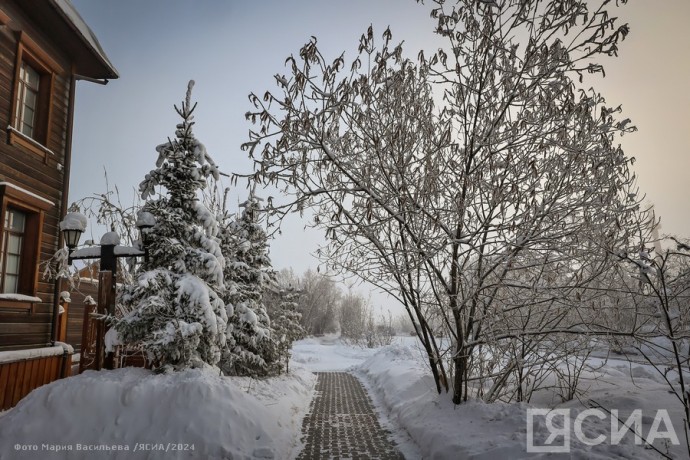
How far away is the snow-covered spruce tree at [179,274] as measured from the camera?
717 cm

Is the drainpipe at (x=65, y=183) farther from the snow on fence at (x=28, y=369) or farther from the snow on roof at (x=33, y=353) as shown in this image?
the snow on fence at (x=28, y=369)

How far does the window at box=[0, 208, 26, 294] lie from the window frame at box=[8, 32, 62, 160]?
1.45m

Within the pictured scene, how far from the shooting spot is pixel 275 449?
5.64 meters

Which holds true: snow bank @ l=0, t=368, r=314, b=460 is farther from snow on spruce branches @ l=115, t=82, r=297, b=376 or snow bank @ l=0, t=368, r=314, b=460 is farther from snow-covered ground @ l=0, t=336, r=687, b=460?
snow on spruce branches @ l=115, t=82, r=297, b=376

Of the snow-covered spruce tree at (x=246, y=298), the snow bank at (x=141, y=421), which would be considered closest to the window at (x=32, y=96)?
the snow-covered spruce tree at (x=246, y=298)

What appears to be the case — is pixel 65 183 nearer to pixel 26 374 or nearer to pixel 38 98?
pixel 38 98

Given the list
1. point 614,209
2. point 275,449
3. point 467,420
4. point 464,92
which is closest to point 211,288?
point 275,449

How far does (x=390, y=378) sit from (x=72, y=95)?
11.7 metres

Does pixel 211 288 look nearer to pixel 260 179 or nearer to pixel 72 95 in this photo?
pixel 260 179

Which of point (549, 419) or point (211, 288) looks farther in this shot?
point (211, 288)

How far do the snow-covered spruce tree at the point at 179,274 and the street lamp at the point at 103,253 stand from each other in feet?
0.90

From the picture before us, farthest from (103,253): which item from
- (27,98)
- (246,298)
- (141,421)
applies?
(246,298)

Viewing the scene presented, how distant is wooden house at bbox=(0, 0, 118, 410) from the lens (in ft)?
25.0

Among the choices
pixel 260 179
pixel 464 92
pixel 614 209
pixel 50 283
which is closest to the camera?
pixel 260 179
